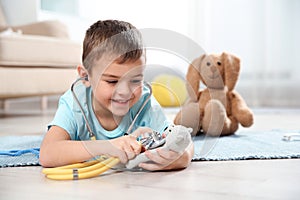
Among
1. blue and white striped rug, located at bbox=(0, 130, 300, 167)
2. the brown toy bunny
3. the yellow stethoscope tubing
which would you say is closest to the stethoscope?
the yellow stethoscope tubing

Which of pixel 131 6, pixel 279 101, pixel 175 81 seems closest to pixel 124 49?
pixel 175 81

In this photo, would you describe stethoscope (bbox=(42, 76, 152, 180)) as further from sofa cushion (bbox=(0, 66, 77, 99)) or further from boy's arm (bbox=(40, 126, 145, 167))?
sofa cushion (bbox=(0, 66, 77, 99))

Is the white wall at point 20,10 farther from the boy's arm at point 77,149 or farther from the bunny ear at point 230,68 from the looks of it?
the boy's arm at point 77,149

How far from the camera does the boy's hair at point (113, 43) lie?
0.86 m

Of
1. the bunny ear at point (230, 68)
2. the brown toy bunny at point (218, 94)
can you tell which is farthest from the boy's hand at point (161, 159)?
the bunny ear at point (230, 68)

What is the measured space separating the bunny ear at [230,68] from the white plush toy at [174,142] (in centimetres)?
62

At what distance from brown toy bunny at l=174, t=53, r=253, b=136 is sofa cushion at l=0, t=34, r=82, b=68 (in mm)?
964

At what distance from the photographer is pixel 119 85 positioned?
0.86m

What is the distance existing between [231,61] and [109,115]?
0.62m

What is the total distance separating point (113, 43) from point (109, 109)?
0.14 m

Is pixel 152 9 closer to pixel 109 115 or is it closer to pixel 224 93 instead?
pixel 224 93

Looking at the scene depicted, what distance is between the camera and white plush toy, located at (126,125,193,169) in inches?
34.0

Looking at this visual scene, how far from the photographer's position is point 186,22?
2.89 m

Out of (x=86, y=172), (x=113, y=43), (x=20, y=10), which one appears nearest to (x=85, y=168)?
(x=86, y=172)
